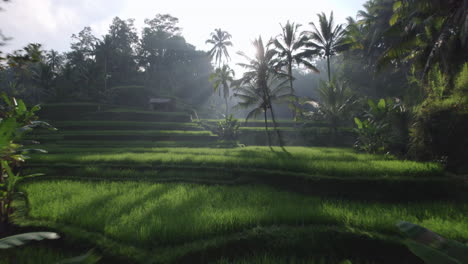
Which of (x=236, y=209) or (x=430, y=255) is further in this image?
(x=236, y=209)

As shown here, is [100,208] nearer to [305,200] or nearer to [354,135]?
[305,200]

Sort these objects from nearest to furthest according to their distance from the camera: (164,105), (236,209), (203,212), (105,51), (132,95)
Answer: (203,212) < (236,209) < (164,105) < (132,95) < (105,51)

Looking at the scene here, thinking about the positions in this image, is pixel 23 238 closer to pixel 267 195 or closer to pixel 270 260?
pixel 270 260

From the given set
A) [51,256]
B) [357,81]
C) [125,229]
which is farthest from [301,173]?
[357,81]

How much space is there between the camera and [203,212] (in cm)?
318

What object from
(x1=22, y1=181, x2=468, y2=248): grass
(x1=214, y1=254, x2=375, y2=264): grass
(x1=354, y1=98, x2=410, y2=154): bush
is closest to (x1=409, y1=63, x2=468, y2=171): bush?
(x1=354, y1=98, x2=410, y2=154): bush

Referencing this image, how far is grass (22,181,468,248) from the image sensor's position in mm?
2680

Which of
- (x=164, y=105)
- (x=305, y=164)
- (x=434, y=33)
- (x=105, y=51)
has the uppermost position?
(x=105, y=51)

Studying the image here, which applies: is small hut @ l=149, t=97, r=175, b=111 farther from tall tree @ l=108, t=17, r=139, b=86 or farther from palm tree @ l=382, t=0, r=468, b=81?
palm tree @ l=382, t=0, r=468, b=81

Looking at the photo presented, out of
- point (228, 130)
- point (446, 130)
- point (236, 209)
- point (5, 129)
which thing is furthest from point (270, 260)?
point (228, 130)

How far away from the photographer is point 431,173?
4062mm

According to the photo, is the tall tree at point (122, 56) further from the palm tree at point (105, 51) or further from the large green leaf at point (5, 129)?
the large green leaf at point (5, 129)

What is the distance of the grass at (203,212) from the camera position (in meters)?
2.68

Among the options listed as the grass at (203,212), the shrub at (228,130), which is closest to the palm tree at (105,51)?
the shrub at (228,130)
